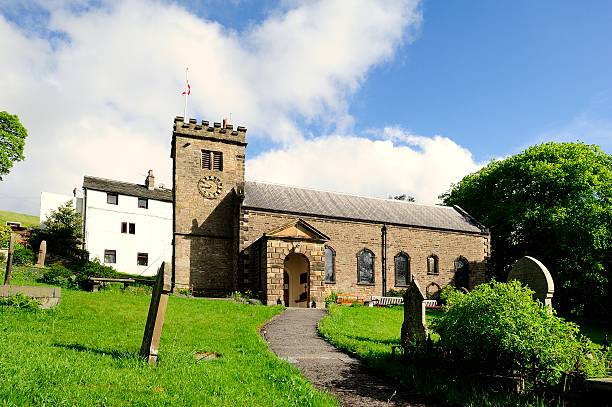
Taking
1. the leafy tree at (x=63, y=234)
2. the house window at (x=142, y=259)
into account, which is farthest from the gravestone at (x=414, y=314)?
the house window at (x=142, y=259)

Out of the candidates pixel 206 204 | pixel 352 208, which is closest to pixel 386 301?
pixel 352 208

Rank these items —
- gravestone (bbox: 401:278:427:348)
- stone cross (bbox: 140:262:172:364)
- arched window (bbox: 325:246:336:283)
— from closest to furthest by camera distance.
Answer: stone cross (bbox: 140:262:172:364) < gravestone (bbox: 401:278:427:348) < arched window (bbox: 325:246:336:283)

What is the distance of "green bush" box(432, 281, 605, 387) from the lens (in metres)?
8.12

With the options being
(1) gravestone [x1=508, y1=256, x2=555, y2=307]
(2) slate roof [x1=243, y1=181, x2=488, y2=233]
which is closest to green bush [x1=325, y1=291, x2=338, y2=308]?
(2) slate roof [x1=243, y1=181, x2=488, y2=233]

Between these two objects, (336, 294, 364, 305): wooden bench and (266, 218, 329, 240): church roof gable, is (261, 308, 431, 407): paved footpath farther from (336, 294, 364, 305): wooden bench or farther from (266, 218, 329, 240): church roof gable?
(336, 294, 364, 305): wooden bench

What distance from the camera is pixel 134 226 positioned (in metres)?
46.5

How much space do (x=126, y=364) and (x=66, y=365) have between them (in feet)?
3.53

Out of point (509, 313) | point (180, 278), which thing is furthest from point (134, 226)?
point (509, 313)

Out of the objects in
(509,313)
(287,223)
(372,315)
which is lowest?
(372,315)

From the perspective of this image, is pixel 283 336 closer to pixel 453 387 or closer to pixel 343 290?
pixel 453 387

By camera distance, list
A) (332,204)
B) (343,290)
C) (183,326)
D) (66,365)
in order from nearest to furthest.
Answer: (66,365)
(183,326)
(343,290)
(332,204)

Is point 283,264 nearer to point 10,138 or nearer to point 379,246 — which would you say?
point 379,246

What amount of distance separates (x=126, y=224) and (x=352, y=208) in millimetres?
23346

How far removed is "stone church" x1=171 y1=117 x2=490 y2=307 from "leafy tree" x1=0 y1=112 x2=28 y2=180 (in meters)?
11.1
